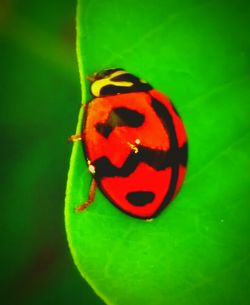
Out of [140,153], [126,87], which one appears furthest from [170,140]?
[126,87]

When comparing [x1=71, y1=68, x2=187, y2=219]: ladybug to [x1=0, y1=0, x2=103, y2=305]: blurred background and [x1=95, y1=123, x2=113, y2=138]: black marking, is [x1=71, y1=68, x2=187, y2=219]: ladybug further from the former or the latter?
[x1=0, y1=0, x2=103, y2=305]: blurred background

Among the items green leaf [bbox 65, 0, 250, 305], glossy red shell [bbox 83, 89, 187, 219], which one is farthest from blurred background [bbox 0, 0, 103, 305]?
green leaf [bbox 65, 0, 250, 305]

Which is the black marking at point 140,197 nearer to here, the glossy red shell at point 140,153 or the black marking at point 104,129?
the glossy red shell at point 140,153

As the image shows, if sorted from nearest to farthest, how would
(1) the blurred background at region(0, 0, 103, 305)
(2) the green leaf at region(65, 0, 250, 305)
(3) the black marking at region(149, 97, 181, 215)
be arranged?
(2) the green leaf at region(65, 0, 250, 305) < (3) the black marking at region(149, 97, 181, 215) < (1) the blurred background at region(0, 0, 103, 305)

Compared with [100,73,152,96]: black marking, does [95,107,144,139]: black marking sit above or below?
below

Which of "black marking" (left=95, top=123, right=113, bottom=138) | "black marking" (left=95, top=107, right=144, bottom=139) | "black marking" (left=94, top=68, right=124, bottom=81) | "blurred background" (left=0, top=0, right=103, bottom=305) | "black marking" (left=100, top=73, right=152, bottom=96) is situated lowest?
"blurred background" (left=0, top=0, right=103, bottom=305)

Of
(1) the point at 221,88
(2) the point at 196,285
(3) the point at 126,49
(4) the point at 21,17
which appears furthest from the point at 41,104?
(2) the point at 196,285

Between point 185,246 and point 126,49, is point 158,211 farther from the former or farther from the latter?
point 126,49
